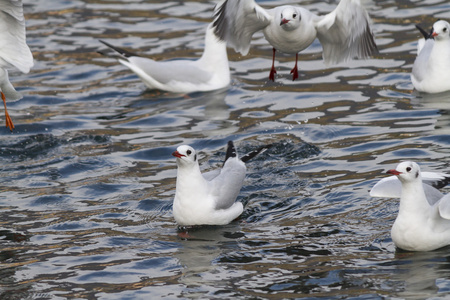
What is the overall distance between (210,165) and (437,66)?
11.8 ft

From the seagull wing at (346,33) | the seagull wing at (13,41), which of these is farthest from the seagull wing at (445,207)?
the seagull wing at (13,41)

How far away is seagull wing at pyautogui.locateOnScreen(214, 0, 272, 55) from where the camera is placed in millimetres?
9250

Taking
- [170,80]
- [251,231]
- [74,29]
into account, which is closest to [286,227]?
[251,231]

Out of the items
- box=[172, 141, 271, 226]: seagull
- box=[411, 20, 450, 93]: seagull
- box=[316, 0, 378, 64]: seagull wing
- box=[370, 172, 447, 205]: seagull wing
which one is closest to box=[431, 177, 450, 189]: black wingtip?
box=[370, 172, 447, 205]: seagull wing

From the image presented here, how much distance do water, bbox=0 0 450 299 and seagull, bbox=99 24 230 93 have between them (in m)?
0.24

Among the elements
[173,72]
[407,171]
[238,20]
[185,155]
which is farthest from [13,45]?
[407,171]

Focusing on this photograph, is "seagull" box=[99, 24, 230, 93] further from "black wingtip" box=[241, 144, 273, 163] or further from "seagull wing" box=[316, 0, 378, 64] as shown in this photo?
"black wingtip" box=[241, 144, 273, 163]

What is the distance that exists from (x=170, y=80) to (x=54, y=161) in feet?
9.57

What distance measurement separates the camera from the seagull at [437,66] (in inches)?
439

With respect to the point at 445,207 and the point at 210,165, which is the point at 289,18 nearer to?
the point at 210,165

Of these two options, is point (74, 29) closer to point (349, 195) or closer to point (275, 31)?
point (275, 31)

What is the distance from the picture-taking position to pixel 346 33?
970cm

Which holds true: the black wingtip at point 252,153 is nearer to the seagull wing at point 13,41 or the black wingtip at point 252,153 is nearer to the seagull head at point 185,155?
the seagull head at point 185,155

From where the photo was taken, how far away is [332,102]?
37.8 ft
